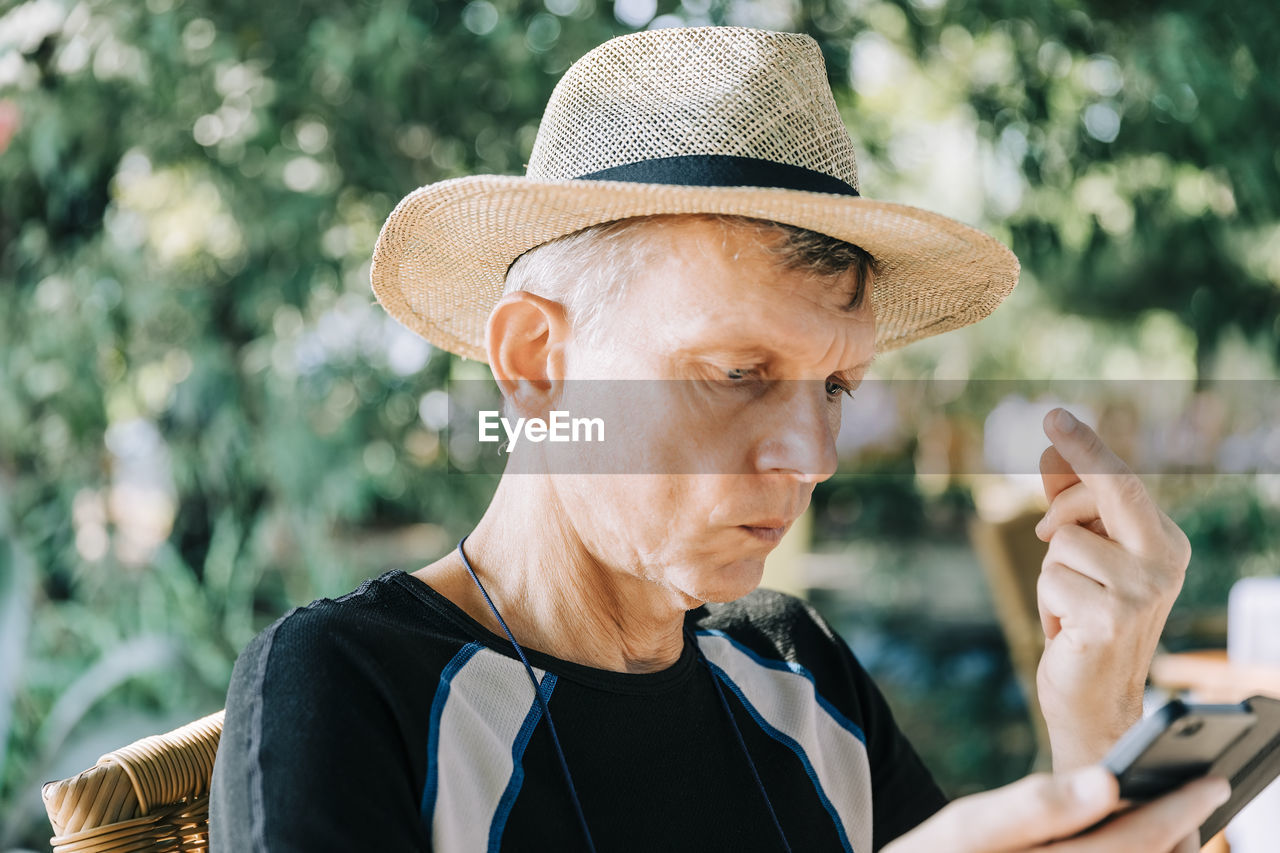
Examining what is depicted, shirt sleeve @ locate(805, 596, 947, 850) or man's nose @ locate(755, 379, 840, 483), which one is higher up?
man's nose @ locate(755, 379, 840, 483)

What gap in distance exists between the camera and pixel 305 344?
3363 mm

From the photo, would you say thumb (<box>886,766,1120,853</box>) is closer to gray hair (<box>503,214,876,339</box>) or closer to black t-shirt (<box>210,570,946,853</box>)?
black t-shirt (<box>210,570,946,853</box>)

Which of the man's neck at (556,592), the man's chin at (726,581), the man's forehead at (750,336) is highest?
the man's forehead at (750,336)

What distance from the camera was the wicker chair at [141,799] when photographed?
1050 millimetres

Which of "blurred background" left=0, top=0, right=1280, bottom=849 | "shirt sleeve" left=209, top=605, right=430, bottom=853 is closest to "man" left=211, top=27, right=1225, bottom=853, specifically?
"shirt sleeve" left=209, top=605, right=430, bottom=853

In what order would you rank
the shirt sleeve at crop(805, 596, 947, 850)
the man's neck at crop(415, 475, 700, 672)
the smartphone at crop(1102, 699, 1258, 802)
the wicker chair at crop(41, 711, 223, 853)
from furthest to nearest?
the shirt sleeve at crop(805, 596, 947, 850), the man's neck at crop(415, 475, 700, 672), the wicker chair at crop(41, 711, 223, 853), the smartphone at crop(1102, 699, 1258, 802)

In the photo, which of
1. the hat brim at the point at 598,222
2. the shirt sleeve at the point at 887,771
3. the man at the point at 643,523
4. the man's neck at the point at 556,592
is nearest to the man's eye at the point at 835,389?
the man at the point at 643,523

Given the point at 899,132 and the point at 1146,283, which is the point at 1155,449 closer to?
the point at 1146,283

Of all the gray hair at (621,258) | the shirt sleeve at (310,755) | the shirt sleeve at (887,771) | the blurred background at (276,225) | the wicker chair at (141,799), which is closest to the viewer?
the shirt sleeve at (310,755)

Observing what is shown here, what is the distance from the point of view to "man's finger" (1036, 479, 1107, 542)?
49.7 inches

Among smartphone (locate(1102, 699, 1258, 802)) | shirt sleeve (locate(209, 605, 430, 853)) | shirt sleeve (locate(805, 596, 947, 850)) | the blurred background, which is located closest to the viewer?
smartphone (locate(1102, 699, 1258, 802))

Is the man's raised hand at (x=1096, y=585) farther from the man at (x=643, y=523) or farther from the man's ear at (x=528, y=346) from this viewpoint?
the man's ear at (x=528, y=346)

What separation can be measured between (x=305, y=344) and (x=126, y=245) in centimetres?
66

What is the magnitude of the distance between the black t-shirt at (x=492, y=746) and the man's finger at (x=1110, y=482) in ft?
1.60
